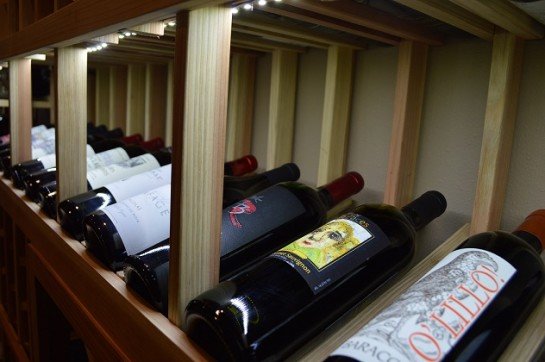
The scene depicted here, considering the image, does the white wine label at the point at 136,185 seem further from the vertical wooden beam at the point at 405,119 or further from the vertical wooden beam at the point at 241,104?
the vertical wooden beam at the point at 405,119

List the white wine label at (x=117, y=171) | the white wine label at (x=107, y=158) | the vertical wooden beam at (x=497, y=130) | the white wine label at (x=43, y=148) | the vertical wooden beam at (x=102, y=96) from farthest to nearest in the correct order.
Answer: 1. the vertical wooden beam at (x=102, y=96)
2. the white wine label at (x=43, y=148)
3. the white wine label at (x=107, y=158)
4. the white wine label at (x=117, y=171)
5. the vertical wooden beam at (x=497, y=130)

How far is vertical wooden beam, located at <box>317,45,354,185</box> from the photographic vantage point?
26.8 inches

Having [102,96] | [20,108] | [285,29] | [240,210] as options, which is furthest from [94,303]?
[102,96]

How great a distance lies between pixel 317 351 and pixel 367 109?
0.45 meters

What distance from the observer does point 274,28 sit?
558 mm

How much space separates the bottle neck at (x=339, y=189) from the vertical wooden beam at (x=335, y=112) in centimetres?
10

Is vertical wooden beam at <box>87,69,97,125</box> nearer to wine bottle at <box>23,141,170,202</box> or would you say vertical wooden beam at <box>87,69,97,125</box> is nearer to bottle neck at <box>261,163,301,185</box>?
wine bottle at <box>23,141,170,202</box>

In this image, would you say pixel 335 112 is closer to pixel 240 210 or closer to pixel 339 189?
pixel 339 189

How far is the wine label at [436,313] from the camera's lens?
28 cm

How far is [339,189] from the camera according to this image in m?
0.60

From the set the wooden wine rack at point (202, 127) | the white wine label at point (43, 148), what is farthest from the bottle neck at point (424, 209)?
the white wine label at point (43, 148)

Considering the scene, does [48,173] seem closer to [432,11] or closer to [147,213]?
[147,213]

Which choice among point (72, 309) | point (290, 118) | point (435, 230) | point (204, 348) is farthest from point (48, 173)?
point (435, 230)

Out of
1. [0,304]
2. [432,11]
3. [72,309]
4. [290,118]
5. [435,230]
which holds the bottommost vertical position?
[0,304]
